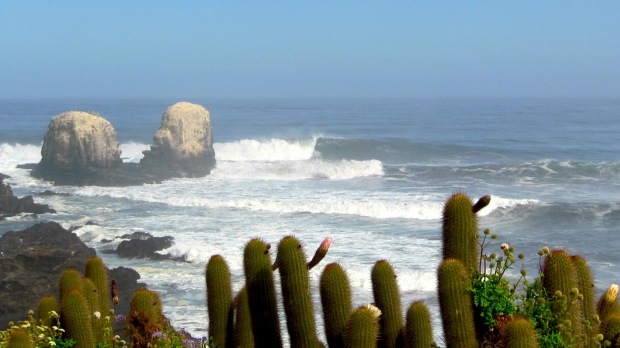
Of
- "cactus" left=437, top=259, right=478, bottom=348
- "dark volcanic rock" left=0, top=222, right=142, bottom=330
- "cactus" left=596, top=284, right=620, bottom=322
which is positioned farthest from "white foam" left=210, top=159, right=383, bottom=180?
"cactus" left=437, top=259, right=478, bottom=348

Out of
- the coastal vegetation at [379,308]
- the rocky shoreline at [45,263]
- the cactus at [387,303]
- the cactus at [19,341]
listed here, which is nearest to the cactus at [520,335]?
the coastal vegetation at [379,308]

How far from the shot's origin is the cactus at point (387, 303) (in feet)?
22.1

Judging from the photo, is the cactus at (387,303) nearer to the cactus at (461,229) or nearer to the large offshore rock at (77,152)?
the cactus at (461,229)

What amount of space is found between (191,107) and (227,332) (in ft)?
128

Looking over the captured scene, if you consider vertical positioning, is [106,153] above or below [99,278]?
below

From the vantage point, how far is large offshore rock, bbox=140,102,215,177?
44.8 metres

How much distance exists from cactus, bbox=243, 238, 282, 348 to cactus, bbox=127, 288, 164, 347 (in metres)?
0.78

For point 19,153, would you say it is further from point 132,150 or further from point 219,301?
point 219,301

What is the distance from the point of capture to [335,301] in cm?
674

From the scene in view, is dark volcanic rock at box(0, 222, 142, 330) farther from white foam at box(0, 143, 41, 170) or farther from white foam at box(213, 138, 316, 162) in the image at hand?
white foam at box(213, 138, 316, 162)

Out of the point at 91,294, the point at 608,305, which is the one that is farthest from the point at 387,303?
the point at 91,294

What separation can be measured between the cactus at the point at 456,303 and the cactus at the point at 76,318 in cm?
272

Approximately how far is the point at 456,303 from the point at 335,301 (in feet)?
3.43

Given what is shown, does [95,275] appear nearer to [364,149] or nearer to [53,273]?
[53,273]
